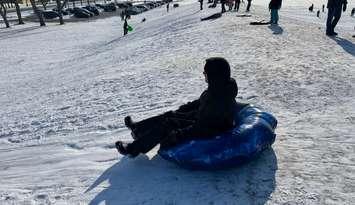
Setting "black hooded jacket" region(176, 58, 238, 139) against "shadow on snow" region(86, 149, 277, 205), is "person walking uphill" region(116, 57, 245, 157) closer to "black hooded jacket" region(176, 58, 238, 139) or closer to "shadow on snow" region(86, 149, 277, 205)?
"black hooded jacket" region(176, 58, 238, 139)

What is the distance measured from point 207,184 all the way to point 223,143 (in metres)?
0.55

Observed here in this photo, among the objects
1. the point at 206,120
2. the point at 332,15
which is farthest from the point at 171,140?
the point at 332,15

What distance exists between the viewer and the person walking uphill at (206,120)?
548 centimetres

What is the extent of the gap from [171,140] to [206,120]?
53cm

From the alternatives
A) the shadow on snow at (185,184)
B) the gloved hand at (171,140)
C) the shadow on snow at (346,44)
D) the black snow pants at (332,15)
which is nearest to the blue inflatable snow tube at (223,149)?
the gloved hand at (171,140)

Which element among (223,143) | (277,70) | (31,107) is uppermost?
(223,143)

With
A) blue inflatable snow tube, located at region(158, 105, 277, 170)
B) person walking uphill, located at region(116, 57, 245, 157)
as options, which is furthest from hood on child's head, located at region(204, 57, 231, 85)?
blue inflatable snow tube, located at region(158, 105, 277, 170)

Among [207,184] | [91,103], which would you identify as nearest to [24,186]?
[207,184]

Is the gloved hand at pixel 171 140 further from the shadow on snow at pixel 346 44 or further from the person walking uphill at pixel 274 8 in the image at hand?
the person walking uphill at pixel 274 8

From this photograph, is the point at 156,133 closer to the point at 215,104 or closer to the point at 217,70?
the point at 215,104

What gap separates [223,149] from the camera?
541 centimetres

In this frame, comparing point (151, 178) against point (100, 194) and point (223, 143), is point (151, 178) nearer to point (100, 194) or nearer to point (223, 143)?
point (100, 194)

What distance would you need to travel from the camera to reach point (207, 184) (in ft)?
17.8

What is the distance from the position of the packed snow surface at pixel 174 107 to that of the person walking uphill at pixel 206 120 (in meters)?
0.43
